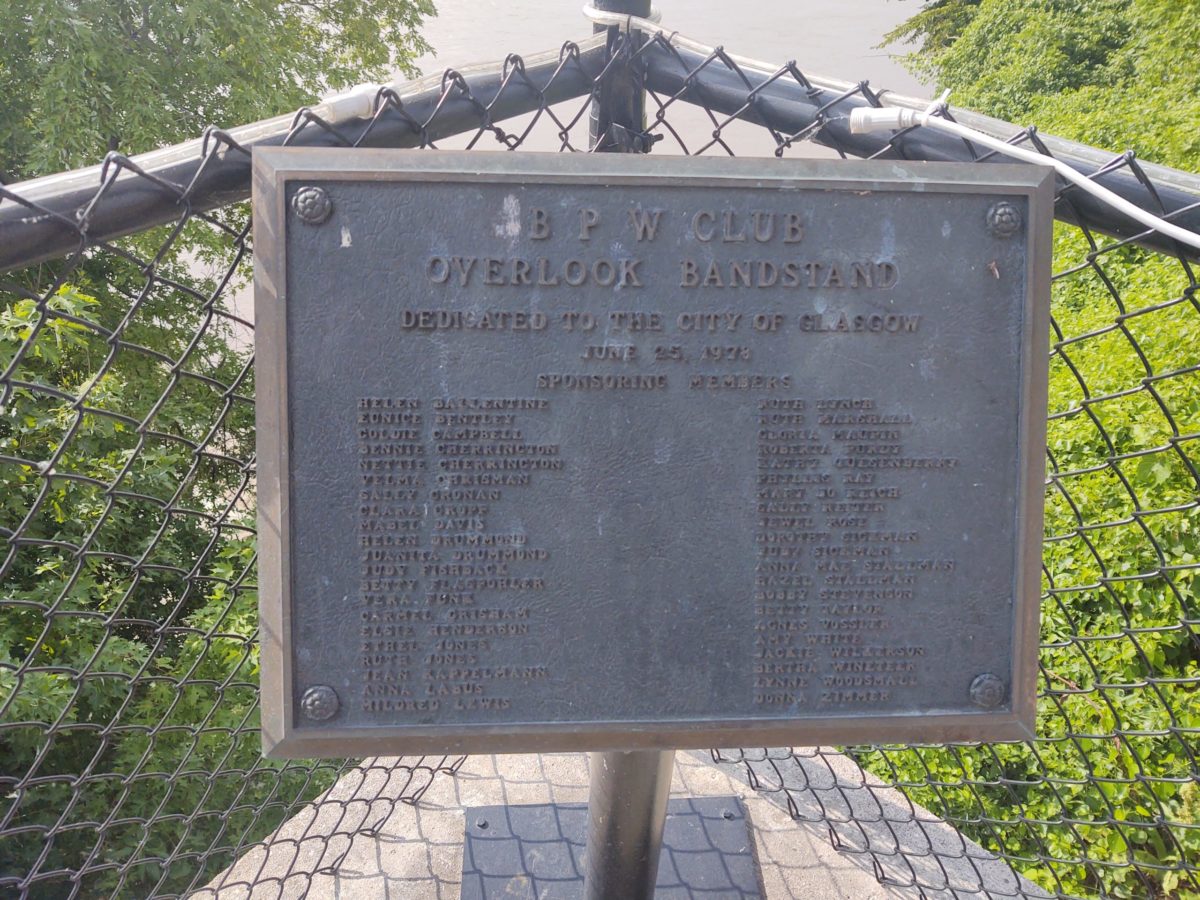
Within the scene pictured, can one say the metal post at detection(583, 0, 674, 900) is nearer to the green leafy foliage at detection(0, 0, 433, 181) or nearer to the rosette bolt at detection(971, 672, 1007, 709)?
the rosette bolt at detection(971, 672, 1007, 709)

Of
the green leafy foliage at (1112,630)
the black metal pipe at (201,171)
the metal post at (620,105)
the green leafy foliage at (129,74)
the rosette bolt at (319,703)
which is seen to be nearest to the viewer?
the black metal pipe at (201,171)

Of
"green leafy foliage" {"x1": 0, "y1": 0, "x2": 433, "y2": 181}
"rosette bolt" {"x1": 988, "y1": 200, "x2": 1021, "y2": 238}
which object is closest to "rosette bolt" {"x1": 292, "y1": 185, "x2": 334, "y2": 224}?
"rosette bolt" {"x1": 988, "y1": 200, "x2": 1021, "y2": 238}

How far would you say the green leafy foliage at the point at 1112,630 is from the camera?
2.17 metres

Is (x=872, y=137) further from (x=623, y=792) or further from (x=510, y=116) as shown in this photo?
(x=623, y=792)

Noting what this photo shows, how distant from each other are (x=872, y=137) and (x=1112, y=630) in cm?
202

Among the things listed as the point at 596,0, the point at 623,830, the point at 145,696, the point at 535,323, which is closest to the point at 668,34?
the point at 596,0

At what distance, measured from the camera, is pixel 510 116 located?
1.93m

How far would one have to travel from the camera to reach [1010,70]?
35.4 ft

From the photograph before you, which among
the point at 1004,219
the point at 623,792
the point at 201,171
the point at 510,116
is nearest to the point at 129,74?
the point at 510,116

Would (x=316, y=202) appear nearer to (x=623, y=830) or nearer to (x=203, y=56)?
(x=623, y=830)

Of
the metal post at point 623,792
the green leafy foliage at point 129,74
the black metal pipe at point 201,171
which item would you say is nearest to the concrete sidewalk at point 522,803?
the metal post at point 623,792

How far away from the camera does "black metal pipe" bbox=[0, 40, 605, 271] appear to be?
1429 millimetres

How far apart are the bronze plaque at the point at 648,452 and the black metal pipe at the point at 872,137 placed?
0.18 metres

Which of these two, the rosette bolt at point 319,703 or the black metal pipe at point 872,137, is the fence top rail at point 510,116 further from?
the rosette bolt at point 319,703
